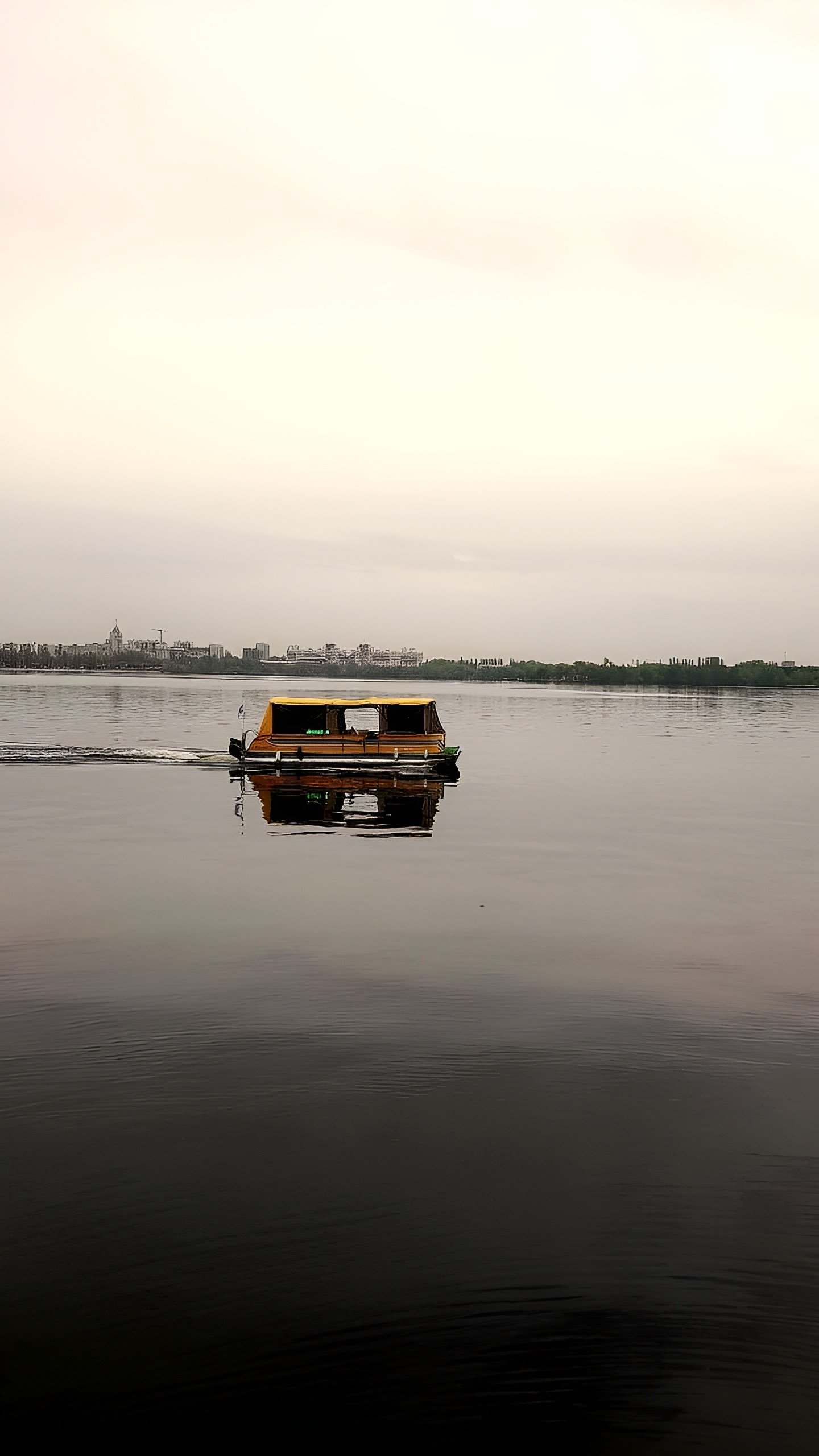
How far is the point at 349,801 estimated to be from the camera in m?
48.7

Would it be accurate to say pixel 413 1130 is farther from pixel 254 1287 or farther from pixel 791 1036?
pixel 791 1036

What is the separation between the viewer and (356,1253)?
10258mm

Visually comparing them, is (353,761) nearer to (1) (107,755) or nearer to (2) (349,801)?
(2) (349,801)

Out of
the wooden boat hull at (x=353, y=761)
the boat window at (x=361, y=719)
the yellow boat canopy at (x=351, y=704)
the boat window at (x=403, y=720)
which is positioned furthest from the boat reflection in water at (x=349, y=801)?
the boat window at (x=361, y=719)

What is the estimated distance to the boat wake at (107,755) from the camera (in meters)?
64.1

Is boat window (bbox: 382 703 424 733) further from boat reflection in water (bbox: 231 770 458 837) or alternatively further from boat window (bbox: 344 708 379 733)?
boat window (bbox: 344 708 379 733)

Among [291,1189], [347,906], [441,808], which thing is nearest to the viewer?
[291,1189]

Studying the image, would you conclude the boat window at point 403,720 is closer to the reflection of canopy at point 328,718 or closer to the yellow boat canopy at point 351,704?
the reflection of canopy at point 328,718

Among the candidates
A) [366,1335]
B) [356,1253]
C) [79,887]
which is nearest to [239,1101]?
[356,1253]

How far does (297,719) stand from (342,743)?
11.0 ft

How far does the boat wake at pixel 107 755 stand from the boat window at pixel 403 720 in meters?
11.3

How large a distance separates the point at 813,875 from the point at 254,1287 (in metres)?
26.4

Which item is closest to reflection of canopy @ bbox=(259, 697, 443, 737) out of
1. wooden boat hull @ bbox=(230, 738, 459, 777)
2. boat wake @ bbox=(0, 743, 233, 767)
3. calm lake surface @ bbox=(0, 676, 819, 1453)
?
wooden boat hull @ bbox=(230, 738, 459, 777)

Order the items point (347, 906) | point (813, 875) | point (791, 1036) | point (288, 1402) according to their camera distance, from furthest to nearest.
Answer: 1. point (813, 875)
2. point (347, 906)
3. point (791, 1036)
4. point (288, 1402)
